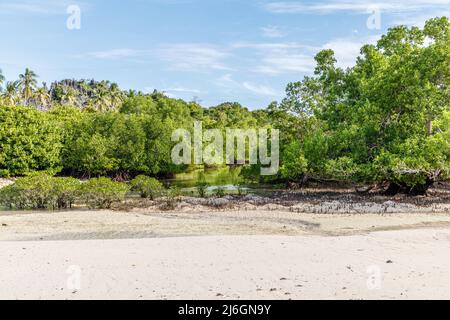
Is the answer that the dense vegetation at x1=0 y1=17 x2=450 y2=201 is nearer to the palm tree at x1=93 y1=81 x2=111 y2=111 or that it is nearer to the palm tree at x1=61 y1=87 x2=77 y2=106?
the palm tree at x1=93 y1=81 x2=111 y2=111

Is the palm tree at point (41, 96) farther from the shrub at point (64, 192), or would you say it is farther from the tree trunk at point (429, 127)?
the tree trunk at point (429, 127)

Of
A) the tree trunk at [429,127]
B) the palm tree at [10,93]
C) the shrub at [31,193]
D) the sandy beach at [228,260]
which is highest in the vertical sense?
the palm tree at [10,93]

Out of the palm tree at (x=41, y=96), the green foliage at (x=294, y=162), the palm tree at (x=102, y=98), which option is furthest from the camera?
the palm tree at (x=102, y=98)

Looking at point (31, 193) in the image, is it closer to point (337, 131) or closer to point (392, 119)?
point (337, 131)

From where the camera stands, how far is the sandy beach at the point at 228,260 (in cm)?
899

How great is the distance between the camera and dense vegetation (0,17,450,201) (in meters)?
25.7

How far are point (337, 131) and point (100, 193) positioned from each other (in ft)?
47.9

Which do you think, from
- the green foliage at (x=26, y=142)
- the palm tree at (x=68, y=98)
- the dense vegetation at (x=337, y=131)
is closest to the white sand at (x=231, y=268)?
the dense vegetation at (x=337, y=131)

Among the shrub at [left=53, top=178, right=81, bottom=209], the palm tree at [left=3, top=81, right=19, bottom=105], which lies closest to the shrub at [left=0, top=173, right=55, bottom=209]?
the shrub at [left=53, top=178, right=81, bottom=209]

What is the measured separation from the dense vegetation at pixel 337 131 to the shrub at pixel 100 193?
3.75 m

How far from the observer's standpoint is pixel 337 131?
29.2 m
